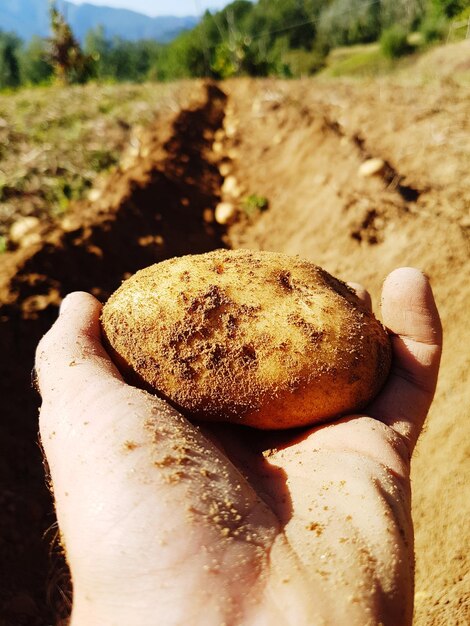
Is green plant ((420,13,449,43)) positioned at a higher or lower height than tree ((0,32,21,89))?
lower

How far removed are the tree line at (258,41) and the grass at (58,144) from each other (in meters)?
12.7

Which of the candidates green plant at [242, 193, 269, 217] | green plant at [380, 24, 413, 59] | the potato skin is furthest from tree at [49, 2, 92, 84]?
green plant at [380, 24, 413, 59]

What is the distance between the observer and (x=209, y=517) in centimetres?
140

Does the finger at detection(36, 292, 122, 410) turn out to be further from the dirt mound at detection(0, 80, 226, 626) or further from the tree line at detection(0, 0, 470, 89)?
the tree line at detection(0, 0, 470, 89)

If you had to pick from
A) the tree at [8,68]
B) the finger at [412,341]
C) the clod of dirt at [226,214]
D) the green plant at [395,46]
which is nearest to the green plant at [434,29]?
the green plant at [395,46]

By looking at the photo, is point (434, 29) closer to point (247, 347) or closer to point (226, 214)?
point (226, 214)

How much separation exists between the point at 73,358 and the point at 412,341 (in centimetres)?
151

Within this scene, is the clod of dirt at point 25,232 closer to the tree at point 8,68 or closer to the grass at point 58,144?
the grass at point 58,144

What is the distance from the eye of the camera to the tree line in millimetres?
21344

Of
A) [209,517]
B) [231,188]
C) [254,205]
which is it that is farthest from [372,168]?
[209,517]

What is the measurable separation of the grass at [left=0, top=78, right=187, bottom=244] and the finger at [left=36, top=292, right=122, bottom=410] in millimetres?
3291

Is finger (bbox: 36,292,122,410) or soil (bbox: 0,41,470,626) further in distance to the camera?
soil (bbox: 0,41,470,626)

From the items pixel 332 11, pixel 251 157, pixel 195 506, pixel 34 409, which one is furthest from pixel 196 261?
pixel 332 11

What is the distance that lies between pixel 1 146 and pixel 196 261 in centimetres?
606
